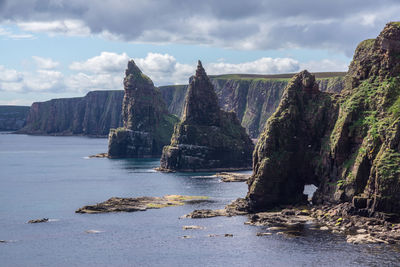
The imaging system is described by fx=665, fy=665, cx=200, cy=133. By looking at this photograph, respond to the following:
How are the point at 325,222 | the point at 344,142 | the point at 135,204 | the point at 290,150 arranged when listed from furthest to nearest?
the point at 135,204
the point at 290,150
the point at 344,142
the point at 325,222

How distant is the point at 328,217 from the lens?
14888cm

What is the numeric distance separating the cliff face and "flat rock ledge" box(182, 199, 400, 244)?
9.03ft

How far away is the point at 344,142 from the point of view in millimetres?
158250

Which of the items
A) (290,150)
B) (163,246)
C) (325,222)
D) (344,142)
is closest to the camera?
(163,246)

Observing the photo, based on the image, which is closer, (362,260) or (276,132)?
(362,260)

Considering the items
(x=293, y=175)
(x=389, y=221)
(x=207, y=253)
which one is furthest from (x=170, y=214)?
(x=389, y=221)

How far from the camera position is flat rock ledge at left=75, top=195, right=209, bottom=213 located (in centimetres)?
17788

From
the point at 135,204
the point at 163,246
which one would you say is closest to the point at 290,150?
the point at 135,204

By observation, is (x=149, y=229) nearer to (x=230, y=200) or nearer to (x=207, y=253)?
(x=207, y=253)

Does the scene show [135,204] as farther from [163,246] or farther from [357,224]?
[357,224]

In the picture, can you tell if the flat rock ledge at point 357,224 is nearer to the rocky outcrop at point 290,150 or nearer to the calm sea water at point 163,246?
the calm sea water at point 163,246

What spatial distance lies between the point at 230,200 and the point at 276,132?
3387 centimetres

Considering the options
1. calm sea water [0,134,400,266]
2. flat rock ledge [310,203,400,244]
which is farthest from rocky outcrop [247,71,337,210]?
flat rock ledge [310,203,400,244]

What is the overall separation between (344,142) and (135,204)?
61776 millimetres
